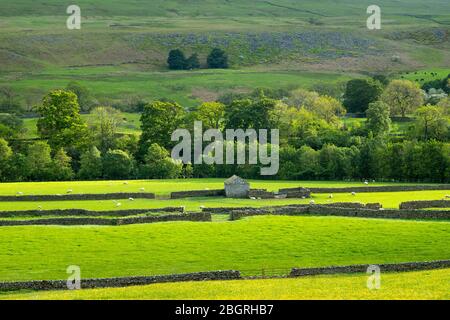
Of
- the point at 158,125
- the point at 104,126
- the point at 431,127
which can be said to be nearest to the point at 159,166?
the point at 158,125

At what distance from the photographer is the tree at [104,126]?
112 m

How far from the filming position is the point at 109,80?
16675 cm

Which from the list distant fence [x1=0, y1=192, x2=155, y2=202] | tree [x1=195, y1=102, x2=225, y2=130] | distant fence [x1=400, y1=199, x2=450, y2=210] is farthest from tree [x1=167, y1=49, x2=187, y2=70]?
distant fence [x1=400, y1=199, x2=450, y2=210]

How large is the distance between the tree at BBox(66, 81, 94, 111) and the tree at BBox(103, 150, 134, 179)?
122 feet

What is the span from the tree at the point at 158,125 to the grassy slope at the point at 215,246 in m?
54.9

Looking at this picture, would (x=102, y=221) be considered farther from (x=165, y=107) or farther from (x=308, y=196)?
(x=165, y=107)

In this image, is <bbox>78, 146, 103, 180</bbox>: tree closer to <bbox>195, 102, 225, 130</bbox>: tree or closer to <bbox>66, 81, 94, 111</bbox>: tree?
<bbox>195, 102, 225, 130</bbox>: tree

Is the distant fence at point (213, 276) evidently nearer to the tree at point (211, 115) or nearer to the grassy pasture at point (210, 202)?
the grassy pasture at point (210, 202)

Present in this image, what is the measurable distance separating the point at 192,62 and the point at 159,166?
92.7m

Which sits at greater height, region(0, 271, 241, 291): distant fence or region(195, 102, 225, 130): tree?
region(195, 102, 225, 130): tree

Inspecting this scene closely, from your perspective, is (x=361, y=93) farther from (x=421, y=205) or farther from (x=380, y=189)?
(x=421, y=205)

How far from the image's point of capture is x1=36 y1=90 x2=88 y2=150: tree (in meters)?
111

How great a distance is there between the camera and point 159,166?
4001 inches
